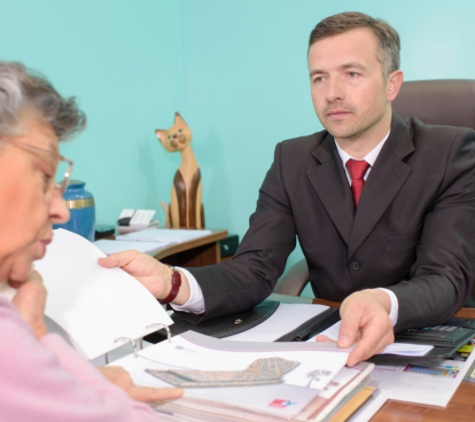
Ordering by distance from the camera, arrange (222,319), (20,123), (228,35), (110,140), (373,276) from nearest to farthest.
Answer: (20,123) < (222,319) < (373,276) < (110,140) < (228,35)

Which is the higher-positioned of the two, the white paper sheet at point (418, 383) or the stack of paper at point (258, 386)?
the stack of paper at point (258, 386)

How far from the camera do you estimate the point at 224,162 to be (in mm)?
3334

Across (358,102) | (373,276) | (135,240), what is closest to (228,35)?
(135,240)

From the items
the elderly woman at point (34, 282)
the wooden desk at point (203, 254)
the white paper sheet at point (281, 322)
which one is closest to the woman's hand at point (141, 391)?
the elderly woman at point (34, 282)

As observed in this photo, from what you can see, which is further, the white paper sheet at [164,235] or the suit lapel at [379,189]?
the white paper sheet at [164,235]

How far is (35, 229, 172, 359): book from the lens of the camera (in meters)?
Result: 0.94

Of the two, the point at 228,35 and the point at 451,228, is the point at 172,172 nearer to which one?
the point at 228,35

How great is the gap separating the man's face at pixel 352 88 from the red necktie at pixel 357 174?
0.28 feet

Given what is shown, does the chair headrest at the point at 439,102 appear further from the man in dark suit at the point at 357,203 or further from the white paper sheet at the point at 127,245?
the white paper sheet at the point at 127,245

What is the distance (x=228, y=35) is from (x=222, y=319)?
89.7 inches

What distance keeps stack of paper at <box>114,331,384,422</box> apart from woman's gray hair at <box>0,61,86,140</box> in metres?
0.37

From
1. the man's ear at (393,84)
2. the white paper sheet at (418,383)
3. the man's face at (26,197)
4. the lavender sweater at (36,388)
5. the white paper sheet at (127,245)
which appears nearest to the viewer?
the lavender sweater at (36,388)

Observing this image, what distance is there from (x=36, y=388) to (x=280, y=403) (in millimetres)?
320

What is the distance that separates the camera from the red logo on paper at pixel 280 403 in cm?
72
